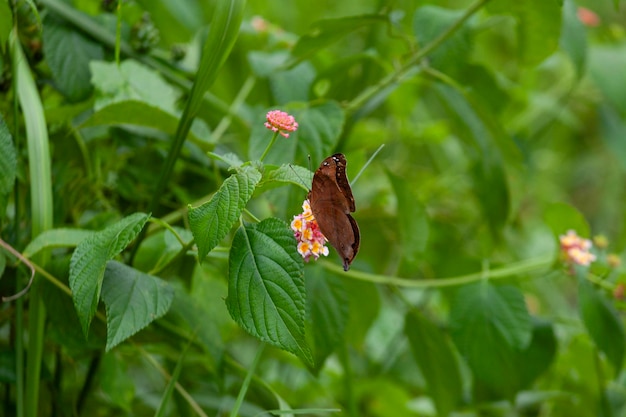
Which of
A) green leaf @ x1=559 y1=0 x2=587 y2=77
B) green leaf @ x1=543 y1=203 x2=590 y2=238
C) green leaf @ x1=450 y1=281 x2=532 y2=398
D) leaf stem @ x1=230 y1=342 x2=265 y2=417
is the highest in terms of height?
green leaf @ x1=559 y1=0 x2=587 y2=77

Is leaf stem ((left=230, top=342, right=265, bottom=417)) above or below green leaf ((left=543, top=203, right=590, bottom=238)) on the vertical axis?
below

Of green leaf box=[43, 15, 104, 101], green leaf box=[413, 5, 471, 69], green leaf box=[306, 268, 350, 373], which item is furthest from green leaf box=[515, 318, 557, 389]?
green leaf box=[43, 15, 104, 101]

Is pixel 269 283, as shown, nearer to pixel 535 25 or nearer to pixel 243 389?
pixel 243 389

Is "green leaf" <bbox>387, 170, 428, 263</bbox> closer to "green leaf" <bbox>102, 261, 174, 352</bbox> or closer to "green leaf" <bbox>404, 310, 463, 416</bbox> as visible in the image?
"green leaf" <bbox>404, 310, 463, 416</bbox>

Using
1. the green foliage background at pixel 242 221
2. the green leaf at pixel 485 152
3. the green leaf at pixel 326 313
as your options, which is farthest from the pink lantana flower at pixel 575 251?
the green leaf at pixel 326 313

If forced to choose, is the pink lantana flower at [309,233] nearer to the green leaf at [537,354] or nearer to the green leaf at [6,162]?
the green leaf at [6,162]

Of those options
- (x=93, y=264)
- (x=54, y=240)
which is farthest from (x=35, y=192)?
(x=93, y=264)

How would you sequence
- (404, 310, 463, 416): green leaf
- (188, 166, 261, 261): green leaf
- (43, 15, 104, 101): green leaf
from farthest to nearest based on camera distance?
(404, 310, 463, 416): green leaf < (43, 15, 104, 101): green leaf < (188, 166, 261, 261): green leaf
